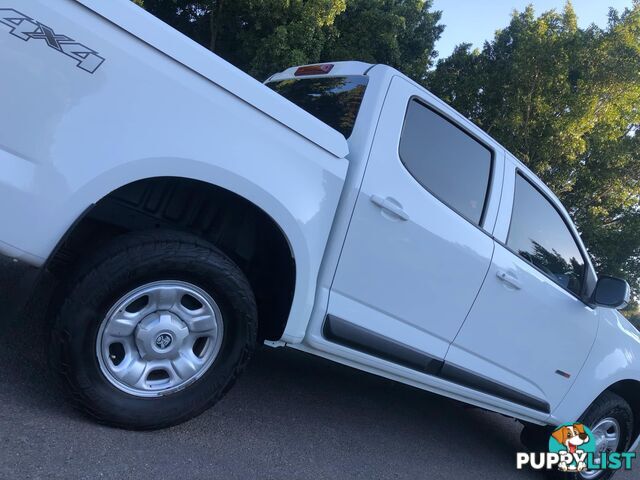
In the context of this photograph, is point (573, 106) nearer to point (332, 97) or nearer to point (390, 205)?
point (332, 97)

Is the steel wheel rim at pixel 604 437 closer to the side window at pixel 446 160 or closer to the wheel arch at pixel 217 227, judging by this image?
the side window at pixel 446 160

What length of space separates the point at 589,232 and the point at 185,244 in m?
12.9

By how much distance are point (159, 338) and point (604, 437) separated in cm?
344

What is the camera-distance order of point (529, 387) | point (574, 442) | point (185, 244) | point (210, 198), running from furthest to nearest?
point (574, 442) < point (529, 387) < point (210, 198) < point (185, 244)

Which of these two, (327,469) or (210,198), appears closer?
(210,198)

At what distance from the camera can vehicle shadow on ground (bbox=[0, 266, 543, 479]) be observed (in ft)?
7.56

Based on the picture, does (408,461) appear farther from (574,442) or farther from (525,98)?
(525,98)

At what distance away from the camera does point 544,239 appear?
370 cm

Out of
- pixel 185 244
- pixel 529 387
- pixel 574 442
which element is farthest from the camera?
pixel 574 442

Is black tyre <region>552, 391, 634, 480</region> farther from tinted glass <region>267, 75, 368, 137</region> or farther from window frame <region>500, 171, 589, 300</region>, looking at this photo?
tinted glass <region>267, 75, 368, 137</region>

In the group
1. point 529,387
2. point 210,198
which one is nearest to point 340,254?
point 210,198

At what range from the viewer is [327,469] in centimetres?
288

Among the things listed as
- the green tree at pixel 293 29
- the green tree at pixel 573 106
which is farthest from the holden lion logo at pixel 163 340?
the green tree at pixel 573 106

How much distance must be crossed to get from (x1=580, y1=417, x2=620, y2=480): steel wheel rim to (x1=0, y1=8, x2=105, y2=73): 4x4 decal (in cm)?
399
